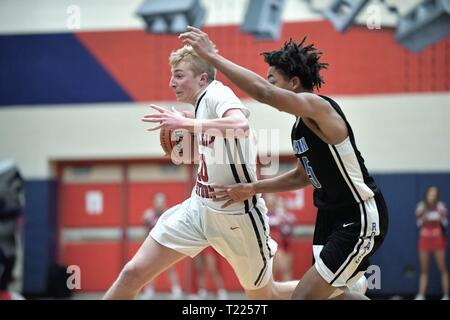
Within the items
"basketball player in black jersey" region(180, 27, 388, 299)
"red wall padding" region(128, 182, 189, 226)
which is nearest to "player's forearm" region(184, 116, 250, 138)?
"basketball player in black jersey" region(180, 27, 388, 299)

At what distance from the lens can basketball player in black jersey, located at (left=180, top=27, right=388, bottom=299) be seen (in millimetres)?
4629

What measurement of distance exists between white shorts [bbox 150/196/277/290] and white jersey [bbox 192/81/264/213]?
7 cm

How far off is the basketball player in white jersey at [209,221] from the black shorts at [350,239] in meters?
0.65

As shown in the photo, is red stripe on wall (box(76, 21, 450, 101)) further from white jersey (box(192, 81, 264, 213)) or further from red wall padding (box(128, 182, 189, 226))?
white jersey (box(192, 81, 264, 213))

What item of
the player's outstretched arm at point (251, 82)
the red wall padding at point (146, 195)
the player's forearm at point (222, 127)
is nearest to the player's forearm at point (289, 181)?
the player's forearm at point (222, 127)

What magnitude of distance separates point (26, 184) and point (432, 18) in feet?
25.3

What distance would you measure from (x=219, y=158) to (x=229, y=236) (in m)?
0.58

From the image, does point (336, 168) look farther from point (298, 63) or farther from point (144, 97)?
point (144, 97)

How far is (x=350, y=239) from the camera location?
15.3 feet

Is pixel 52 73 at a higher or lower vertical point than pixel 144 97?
higher

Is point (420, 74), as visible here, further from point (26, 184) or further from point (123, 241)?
point (26, 184)

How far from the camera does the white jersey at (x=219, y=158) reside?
16.9ft

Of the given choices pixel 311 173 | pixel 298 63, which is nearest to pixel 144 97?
pixel 298 63
